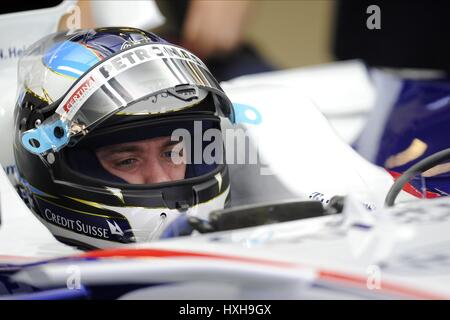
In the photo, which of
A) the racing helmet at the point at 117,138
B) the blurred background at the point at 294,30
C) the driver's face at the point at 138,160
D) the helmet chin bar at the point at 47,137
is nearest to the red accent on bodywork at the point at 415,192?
the racing helmet at the point at 117,138

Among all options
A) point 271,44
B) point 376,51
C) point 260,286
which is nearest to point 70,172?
point 260,286

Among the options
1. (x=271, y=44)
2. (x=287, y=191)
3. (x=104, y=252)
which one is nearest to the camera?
(x=104, y=252)

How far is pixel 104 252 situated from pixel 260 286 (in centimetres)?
33

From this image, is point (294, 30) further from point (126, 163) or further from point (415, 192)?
point (126, 163)

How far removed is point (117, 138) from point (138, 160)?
7 cm

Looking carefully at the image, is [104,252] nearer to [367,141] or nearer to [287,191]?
[287,191]

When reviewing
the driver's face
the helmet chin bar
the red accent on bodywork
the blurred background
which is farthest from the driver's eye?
the blurred background

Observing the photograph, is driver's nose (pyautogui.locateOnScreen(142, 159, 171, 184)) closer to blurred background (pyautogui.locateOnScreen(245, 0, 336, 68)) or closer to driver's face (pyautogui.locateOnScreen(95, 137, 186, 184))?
driver's face (pyautogui.locateOnScreen(95, 137, 186, 184))

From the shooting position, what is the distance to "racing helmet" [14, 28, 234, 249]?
242 cm

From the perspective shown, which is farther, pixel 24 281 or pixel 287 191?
pixel 287 191

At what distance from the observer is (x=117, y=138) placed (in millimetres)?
2531

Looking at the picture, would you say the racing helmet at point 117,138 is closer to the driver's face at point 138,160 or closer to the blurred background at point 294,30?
the driver's face at point 138,160

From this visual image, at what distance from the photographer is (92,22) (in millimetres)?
3383

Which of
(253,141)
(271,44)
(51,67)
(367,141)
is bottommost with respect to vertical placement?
(271,44)
